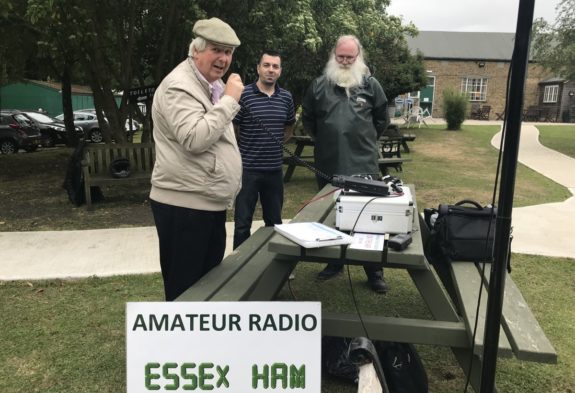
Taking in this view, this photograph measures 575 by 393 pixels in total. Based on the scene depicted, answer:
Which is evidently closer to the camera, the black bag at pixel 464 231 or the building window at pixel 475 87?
the black bag at pixel 464 231

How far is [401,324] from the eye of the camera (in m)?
2.57

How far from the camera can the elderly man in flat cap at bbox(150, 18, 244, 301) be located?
2.38m

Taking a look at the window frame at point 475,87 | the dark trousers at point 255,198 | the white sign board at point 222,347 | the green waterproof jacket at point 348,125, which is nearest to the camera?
the white sign board at point 222,347

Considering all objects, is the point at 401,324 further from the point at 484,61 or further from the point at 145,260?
the point at 484,61

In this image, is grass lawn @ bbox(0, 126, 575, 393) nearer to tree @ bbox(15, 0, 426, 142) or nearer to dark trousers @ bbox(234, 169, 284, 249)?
dark trousers @ bbox(234, 169, 284, 249)

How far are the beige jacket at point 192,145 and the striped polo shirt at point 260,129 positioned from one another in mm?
1278

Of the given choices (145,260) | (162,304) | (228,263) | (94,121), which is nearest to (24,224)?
(145,260)

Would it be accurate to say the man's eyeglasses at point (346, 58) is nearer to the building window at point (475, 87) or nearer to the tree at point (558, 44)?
the tree at point (558, 44)

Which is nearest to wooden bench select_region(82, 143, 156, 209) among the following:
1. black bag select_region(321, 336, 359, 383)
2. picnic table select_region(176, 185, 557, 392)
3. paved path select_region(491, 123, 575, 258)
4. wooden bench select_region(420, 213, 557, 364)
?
picnic table select_region(176, 185, 557, 392)

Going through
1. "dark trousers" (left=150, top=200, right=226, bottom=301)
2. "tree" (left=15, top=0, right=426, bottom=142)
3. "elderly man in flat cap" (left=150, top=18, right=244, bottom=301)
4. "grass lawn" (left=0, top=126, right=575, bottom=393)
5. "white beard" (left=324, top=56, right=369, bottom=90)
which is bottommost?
"grass lawn" (left=0, top=126, right=575, bottom=393)

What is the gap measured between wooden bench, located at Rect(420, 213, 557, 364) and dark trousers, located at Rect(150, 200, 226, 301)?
1.32 metres

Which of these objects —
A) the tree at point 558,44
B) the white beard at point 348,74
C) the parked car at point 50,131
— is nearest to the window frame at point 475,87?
the tree at point 558,44

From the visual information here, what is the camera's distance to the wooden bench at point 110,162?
287 inches

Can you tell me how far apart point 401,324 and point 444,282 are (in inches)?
44.8
